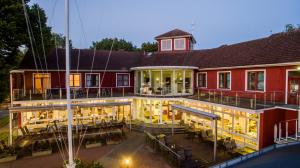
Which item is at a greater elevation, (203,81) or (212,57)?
(212,57)

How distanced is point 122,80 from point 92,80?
3286 mm

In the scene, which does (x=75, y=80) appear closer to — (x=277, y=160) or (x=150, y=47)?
(x=277, y=160)

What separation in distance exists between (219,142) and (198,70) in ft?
31.0

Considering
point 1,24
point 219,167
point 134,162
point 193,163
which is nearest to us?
point 219,167

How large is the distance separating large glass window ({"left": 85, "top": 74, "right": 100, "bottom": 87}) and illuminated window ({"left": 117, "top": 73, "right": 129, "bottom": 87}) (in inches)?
91.1

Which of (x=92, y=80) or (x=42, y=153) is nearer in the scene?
(x=42, y=153)

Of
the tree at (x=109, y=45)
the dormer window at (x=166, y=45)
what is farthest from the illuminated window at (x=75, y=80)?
the tree at (x=109, y=45)

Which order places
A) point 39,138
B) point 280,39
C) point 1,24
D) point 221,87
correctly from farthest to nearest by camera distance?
point 221,87
point 280,39
point 1,24
point 39,138

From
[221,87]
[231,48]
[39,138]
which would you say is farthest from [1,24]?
[231,48]

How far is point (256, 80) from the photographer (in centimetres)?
1445

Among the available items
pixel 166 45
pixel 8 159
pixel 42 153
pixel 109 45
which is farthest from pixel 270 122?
pixel 109 45

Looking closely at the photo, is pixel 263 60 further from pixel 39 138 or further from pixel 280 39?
pixel 39 138

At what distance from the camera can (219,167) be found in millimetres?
7453

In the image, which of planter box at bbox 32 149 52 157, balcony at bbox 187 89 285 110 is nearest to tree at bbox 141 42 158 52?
balcony at bbox 187 89 285 110
